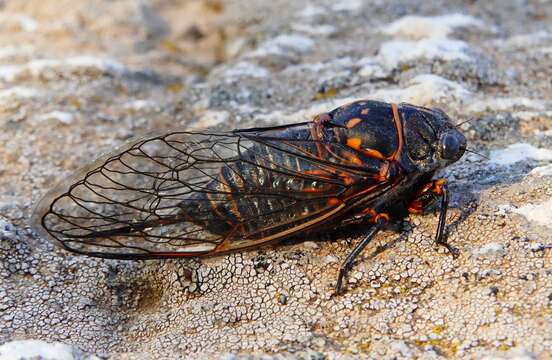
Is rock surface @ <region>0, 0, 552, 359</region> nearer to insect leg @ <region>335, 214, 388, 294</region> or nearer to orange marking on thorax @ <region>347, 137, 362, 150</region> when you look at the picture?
insect leg @ <region>335, 214, 388, 294</region>

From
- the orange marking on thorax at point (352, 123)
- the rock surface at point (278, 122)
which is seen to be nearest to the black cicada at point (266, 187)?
the orange marking on thorax at point (352, 123)

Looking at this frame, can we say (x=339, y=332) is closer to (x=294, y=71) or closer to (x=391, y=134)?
(x=391, y=134)

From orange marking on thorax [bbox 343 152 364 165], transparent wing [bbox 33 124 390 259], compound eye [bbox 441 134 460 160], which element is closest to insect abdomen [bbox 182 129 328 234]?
transparent wing [bbox 33 124 390 259]

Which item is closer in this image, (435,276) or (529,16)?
(435,276)

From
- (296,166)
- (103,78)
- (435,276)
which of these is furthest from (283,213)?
(103,78)

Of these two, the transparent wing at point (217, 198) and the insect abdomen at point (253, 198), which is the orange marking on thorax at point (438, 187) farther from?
the insect abdomen at point (253, 198)

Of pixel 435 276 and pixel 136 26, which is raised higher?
pixel 136 26

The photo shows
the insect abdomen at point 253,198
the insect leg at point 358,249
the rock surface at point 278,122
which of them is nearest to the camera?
the rock surface at point 278,122

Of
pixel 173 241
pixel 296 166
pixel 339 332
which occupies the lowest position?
pixel 339 332
